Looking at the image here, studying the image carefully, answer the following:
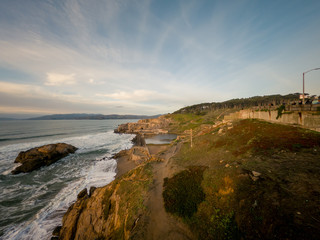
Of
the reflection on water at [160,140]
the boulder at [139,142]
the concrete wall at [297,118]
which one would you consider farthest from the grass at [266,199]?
the reflection on water at [160,140]

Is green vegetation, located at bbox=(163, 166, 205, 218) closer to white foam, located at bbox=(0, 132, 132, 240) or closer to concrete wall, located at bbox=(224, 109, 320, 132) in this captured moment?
white foam, located at bbox=(0, 132, 132, 240)

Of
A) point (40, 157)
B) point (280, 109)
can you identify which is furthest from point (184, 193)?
point (40, 157)

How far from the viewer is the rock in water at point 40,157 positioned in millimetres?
27316

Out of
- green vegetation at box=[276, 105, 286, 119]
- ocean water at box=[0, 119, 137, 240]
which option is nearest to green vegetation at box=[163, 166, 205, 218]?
ocean water at box=[0, 119, 137, 240]

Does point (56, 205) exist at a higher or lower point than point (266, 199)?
lower

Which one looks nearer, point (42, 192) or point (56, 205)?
point (56, 205)

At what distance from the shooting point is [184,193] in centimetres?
1034

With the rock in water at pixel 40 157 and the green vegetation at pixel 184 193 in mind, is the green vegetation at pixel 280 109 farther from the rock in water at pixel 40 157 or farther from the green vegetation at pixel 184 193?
the rock in water at pixel 40 157

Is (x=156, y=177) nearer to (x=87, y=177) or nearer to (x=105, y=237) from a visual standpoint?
(x=105, y=237)

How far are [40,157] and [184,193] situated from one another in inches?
1554

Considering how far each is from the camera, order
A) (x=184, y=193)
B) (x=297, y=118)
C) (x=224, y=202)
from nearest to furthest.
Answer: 1. (x=224, y=202)
2. (x=184, y=193)
3. (x=297, y=118)

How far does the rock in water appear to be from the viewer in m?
27.3

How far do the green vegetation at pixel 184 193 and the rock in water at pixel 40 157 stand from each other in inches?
1346

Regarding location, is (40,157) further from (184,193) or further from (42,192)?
(184,193)
